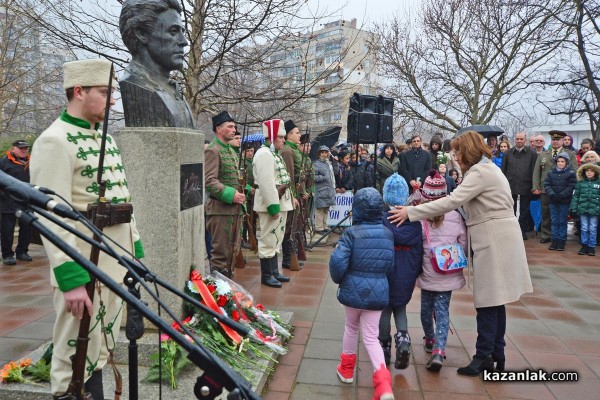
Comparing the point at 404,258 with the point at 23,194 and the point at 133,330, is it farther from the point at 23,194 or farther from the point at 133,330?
the point at 23,194

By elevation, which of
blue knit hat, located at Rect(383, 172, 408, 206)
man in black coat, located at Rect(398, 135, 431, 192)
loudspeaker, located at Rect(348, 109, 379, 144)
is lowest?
blue knit hat, located at Rect(383, 172, 408, 206)

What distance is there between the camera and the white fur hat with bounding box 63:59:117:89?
8.13 ft

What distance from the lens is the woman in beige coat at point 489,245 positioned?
3.65 m

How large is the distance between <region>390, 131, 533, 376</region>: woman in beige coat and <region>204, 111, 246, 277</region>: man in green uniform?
2.27m

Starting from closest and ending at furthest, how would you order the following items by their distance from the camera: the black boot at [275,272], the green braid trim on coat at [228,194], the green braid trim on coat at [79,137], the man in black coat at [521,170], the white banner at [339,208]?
the green braid trim on coat at [79,137] → the green braid trim on coat at [228,194] → the black boot at [275,272] → the man in black coat at [521,170] → the white banner at [339,208]

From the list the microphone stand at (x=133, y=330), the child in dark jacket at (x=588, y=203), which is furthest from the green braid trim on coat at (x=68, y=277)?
the child in dark jacket at (x=588, y=203)

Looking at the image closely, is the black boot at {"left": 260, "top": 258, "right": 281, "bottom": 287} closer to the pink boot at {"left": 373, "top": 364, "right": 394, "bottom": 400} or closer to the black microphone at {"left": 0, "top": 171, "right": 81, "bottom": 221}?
the pink boot at {"left": 373, "top": 364, "right": 394, "bottom": 400}

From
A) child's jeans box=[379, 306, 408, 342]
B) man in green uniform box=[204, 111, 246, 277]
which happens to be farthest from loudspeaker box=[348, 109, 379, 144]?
child's jeans box=[379, 306, 408, 342]

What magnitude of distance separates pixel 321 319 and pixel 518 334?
6.42 feet

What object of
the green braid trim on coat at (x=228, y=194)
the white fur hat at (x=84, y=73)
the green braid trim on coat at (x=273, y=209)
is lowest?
the green braid trim on coat at (x=273, y=209)

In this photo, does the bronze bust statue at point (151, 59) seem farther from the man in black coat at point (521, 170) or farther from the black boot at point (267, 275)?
the man in black coat at point (521, 170)

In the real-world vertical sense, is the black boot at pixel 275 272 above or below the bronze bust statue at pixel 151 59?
below

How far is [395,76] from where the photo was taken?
19.1 meters

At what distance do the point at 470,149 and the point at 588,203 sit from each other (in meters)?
6.40
